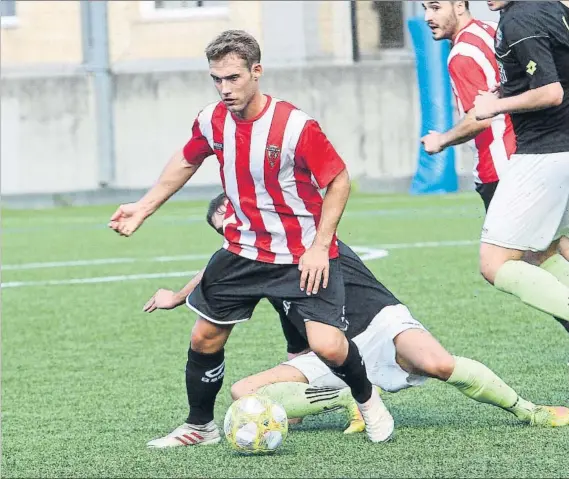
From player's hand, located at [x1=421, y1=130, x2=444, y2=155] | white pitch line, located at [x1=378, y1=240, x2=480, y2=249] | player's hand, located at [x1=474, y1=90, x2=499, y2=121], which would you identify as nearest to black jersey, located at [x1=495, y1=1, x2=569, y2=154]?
player's hand, located at [x1=474, y1=90, x2=499, y2=121]

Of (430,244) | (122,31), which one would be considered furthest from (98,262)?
(122,31)

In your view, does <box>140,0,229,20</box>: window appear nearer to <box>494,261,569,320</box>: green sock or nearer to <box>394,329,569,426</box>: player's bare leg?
<box>494,261,569,320</box>: green sock

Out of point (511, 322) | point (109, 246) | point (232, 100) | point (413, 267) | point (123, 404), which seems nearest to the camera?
point (232, 100)

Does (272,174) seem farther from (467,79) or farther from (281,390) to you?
(467,79)

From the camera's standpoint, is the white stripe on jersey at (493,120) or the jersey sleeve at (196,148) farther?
the white stripe on jersey at (493,120)

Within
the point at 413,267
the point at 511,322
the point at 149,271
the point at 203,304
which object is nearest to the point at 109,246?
the point at 149,271

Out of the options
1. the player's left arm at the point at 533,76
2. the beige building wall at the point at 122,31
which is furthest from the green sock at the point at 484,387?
the beige building wall at the point at 122,31

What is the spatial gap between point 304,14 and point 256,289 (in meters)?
16.8

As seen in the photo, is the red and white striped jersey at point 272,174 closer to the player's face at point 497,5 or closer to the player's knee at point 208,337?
the player's knee at point 208,337

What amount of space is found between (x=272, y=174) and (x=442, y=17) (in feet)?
6.14

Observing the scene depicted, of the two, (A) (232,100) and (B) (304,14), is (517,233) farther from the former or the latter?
(B) (304,14)

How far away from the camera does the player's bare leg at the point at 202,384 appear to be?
17.3 ft

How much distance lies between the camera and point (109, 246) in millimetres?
14430

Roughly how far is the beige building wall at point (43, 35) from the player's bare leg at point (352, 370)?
1728cm
